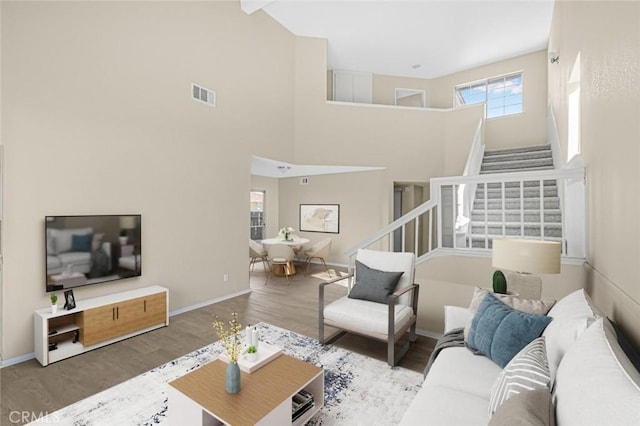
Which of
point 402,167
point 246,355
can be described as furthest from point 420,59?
point 246,355

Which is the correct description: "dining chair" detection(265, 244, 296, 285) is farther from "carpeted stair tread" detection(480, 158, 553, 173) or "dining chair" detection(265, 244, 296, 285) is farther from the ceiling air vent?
"carpeted stair tread" detection(480, 158, 553, 173)

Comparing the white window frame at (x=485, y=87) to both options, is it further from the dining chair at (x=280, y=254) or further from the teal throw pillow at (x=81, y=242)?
the teal throw pillow at (x=81, y=242)

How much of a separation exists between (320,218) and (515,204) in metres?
4.63

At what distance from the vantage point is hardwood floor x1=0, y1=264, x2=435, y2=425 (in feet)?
7.85

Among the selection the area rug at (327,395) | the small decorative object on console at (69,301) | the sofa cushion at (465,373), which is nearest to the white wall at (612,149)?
the sofa cushion at (465,373)

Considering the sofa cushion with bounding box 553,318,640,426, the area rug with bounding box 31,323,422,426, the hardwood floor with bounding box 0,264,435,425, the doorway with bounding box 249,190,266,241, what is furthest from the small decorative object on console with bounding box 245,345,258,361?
the doorway with bounding box 249,190,266,241

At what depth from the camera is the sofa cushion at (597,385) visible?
29.3 inches

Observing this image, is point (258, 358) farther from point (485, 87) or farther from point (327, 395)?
point (485, 87)

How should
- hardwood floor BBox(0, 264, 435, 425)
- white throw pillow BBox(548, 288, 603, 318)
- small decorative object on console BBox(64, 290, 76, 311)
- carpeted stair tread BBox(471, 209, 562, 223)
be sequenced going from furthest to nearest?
carpeted stair tread BBox(471, 209, 562, 223) → small decorative object on console BBox(64, 290, 76, 311) → hardwood floor BBox(0, 264, 435, 425) → white throw pillow BBox(548, 288, 603, 318)

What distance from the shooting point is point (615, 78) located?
6.14ft

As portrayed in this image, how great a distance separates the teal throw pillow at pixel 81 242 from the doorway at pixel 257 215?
209 inches

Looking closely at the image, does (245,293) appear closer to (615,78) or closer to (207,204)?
(207,204)

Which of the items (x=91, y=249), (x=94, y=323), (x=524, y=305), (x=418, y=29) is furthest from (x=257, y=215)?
(x=524, y=305)

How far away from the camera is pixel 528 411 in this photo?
972 millimetres
